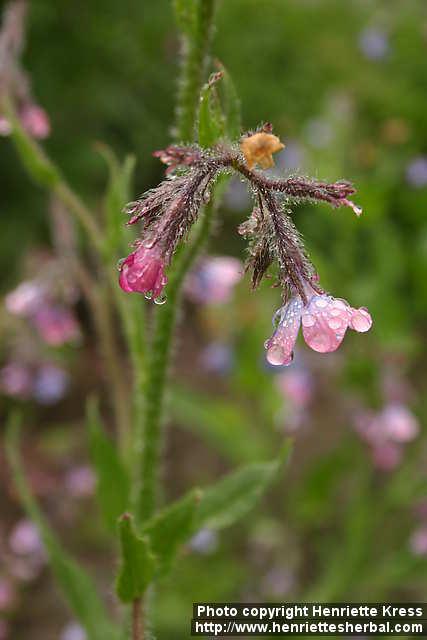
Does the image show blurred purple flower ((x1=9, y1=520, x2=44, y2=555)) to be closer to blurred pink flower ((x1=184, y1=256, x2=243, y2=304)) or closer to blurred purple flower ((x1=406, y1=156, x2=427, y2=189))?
blurred pink flower ((x1=184, y1=256, x2=243, y2=304))

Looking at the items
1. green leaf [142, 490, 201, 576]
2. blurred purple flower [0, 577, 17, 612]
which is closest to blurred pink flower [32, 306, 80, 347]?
green leaf [142, 490, 201, 576]

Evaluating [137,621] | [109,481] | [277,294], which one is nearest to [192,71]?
[109,481]

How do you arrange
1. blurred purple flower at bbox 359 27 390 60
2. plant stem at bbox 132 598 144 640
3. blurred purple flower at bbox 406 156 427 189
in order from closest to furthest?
plant stem at bbox 132 598 144 640, blurred purple flower at bbox 406 156 427 189, blurred purple flower at bbox 359 27 390 60

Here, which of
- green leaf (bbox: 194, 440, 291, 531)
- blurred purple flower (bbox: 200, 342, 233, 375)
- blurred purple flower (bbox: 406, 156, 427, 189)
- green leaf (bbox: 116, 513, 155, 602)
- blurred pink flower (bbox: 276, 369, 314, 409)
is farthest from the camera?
blurred purple flower (bbox: 406, 156, 427, 189)

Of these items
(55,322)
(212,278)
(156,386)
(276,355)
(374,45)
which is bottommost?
(276,355)

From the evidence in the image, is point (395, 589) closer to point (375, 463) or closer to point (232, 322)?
point (375, 463)

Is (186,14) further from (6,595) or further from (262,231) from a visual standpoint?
(6,595)
